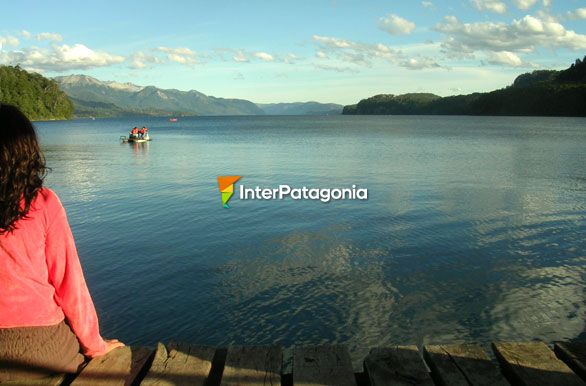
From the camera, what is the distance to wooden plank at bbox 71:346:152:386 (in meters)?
4.03

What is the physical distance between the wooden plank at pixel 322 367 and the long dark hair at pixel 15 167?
268cm

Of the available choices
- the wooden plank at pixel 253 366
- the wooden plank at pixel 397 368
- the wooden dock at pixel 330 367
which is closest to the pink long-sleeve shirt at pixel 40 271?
the wooden dock at pixel 330 367

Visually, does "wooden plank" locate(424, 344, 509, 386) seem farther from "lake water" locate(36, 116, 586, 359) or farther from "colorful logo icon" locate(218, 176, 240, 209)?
"colorful logo icon" locate(218, 176, 240, 209)

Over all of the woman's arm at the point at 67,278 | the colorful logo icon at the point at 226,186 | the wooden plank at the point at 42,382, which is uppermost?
the woman's arm at the point at 67,278

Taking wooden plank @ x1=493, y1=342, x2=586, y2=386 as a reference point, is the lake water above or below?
below

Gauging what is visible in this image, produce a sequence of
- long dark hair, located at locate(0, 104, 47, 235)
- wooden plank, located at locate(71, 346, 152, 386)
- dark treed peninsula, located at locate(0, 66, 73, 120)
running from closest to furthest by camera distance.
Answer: long dark hair, located at locate(0, 104, 47, 235) < wooden plank, located at locate(71, 346, 152, 386) < dark treed peninsula, located at locate(0, 66, 73, 120)

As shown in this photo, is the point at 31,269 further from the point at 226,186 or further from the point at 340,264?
the point at 226,186

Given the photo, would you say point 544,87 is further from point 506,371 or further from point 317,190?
point 506,371

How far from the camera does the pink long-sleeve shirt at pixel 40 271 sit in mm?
3684

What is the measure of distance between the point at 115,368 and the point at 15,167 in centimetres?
195

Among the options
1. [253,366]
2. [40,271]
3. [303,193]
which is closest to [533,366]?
[253,366]

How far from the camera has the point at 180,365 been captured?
14.7 ft

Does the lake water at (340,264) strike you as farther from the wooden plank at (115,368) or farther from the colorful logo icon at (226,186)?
the wooden plank at (115,368)

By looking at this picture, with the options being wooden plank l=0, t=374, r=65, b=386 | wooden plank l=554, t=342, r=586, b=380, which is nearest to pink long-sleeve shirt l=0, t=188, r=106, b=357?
wooden plank l=0, t=374, r=65, b=386
